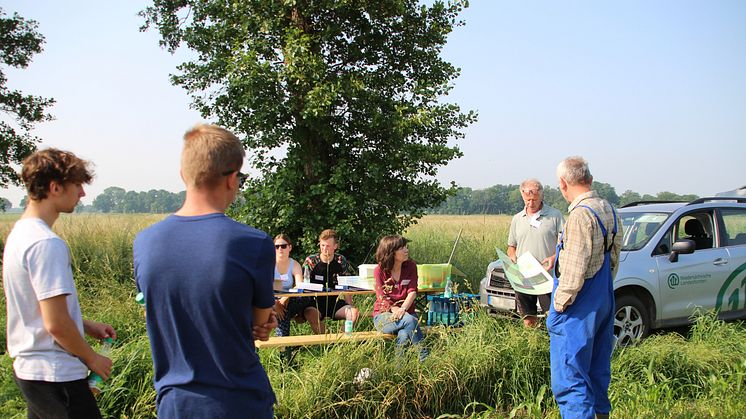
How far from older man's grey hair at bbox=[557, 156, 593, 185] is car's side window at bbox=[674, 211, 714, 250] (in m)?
4.27

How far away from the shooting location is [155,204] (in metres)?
13.4

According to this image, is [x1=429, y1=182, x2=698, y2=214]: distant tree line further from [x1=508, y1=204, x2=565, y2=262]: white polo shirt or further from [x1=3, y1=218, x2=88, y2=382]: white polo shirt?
[x1=3, y1=218, x2=88, y2=382]: white polo shirt

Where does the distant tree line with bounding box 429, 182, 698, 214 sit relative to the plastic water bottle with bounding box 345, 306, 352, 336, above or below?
above

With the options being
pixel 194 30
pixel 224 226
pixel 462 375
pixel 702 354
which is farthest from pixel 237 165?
pixel 194 30

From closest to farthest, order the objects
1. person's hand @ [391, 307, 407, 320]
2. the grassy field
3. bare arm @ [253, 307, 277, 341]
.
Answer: bare arm @ [253, 307, 277, 341] → the grassy field → person's hand @ [391, 307, 407, 320]

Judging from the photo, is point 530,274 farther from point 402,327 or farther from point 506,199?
point 506,199

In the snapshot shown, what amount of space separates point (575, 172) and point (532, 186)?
2.56m

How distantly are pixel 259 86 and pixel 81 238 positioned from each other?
4292 mm

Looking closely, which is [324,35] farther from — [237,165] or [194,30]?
[237,165]

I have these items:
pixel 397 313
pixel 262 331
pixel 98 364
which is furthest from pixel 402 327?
pixel 262 331

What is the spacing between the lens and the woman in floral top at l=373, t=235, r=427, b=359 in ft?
20.5

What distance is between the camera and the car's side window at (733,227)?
8297 millimetres

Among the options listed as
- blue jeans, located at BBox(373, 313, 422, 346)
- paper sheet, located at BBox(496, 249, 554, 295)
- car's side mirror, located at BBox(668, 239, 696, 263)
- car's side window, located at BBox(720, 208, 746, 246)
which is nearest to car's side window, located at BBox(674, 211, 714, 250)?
car's side window, located at BBox(720, 208, 746, 246)

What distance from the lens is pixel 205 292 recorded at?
7.20ft
